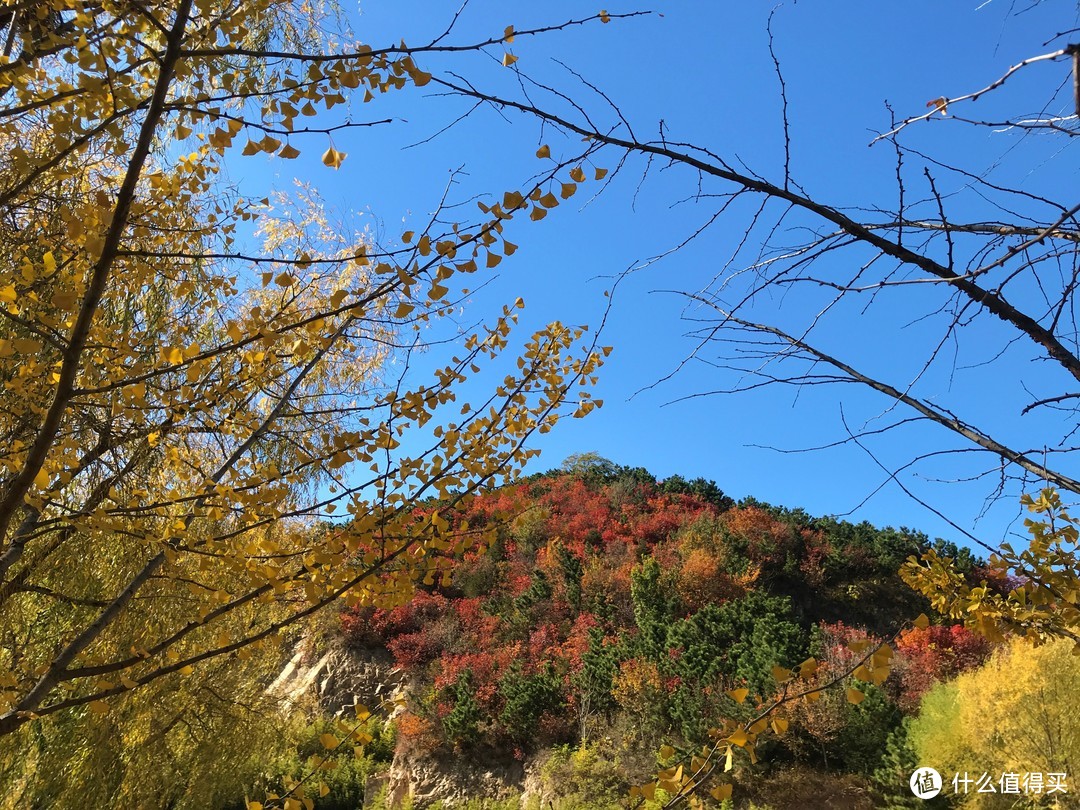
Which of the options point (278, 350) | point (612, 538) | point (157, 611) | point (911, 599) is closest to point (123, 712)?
point (157, 611)

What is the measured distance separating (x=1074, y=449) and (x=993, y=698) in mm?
9224

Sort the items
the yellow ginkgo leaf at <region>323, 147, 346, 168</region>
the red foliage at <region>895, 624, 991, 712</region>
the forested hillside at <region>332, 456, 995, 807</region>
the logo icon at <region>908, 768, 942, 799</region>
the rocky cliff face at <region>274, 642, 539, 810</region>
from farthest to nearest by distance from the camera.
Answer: the rocky cliff face at <region>274, 642, 539, 810</region>
the red foliage at <region>895, 624, 991, 712</region>
the forested hillside at <region>332, 456, 995, 807</region>
the logo icon at <region>908, 768, 942, 799</region>
the yellow ginkgo leaf at <region>323, 147, 346, 168</region>

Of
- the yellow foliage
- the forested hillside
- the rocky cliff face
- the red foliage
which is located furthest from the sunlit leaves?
the red foliage

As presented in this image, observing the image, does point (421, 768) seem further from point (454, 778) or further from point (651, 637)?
point (651, 637)

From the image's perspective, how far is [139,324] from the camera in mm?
3154

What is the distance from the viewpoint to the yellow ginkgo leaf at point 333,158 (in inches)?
42.0

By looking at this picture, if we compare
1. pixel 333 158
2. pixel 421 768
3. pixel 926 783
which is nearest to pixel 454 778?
pixel 421 768

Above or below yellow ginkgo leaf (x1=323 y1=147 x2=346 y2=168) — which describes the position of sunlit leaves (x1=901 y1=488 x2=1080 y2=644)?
below

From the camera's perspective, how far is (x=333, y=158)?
1076mm

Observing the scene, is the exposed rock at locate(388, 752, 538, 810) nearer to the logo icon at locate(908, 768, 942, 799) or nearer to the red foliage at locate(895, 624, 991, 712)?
the logo icon at locate(908, 768, 942, 799)

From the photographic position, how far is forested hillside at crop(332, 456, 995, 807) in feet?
31.2

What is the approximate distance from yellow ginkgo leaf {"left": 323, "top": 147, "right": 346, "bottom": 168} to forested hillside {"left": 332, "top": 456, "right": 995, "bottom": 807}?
260 inches

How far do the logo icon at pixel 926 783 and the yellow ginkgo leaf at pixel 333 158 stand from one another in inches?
399

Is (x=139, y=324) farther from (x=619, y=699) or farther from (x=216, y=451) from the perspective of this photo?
(x=619, y=699)
